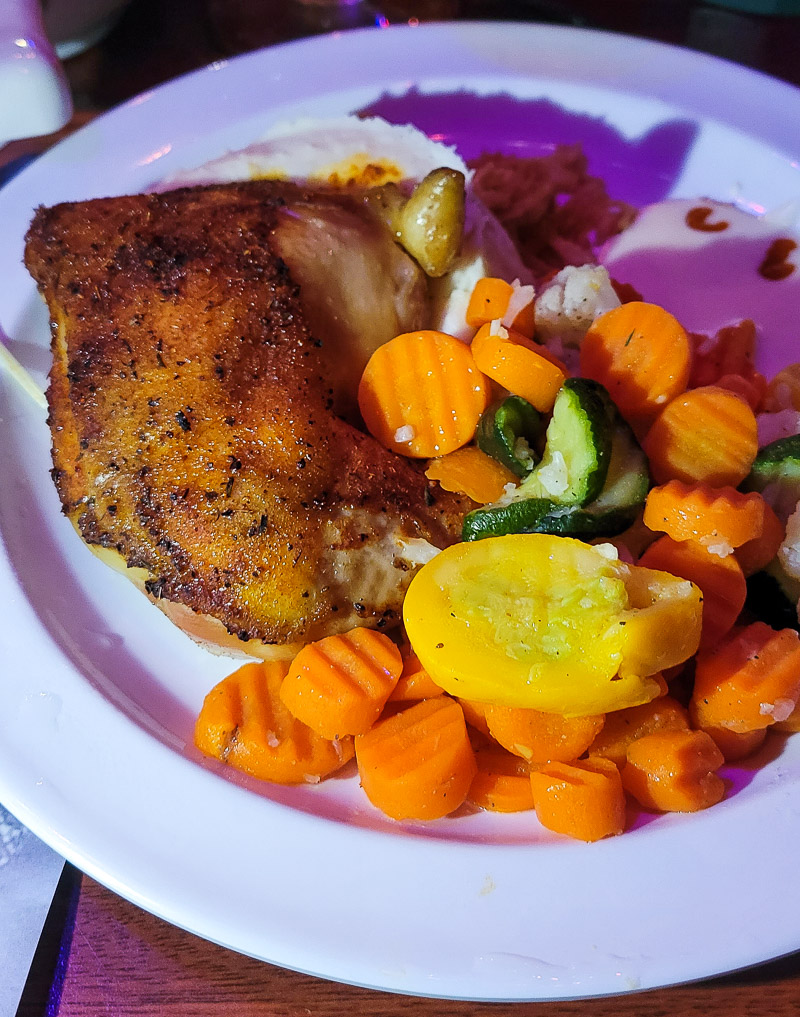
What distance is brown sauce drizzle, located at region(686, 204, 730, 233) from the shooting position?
8.39 feet

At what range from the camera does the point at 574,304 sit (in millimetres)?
1952

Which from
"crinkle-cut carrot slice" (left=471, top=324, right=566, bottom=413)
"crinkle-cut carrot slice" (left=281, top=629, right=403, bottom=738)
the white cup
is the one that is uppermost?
the white cup

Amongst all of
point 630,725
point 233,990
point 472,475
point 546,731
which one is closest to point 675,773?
point 630,725

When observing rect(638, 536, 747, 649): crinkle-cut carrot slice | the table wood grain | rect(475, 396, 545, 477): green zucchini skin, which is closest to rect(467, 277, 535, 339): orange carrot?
rect(475, 396, 545, 477): green zucchini skin

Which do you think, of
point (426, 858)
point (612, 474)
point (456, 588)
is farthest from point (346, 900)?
point (612, 474)

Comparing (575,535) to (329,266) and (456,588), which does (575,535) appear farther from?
(329,266)

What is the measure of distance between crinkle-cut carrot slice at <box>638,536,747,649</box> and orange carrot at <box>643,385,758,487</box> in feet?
0.66

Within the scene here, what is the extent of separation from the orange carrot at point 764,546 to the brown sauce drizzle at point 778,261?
114 cm

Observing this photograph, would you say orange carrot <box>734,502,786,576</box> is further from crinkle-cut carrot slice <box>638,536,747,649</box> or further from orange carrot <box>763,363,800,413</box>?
orange carrot <box>763,363,800,413</box>

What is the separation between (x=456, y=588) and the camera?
58.6 inches

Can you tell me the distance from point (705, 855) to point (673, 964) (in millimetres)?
192

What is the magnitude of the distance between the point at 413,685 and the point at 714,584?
0.63m

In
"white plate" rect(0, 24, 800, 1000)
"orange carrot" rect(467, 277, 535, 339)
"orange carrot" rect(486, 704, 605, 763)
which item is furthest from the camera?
"orange carrot" rect(467, 277, 535, 339)

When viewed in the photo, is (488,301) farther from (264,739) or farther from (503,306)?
(264,739)
